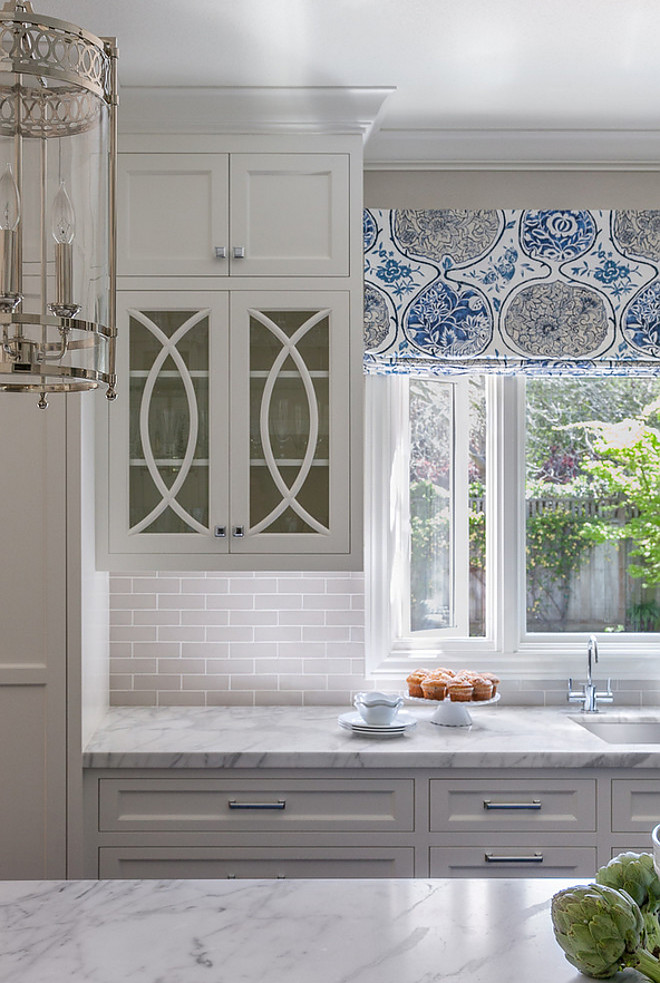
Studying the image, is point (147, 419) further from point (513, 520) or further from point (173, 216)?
point (513, 520)

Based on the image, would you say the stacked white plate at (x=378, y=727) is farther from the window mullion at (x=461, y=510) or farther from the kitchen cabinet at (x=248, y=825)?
the window mullion at (x=461, y=510)

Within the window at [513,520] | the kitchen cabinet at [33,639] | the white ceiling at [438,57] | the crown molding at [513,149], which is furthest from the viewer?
the window at [513,520]

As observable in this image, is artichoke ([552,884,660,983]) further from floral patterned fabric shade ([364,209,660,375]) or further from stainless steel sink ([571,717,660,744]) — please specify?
floral patterned fabric shade ([364,209,660,375])

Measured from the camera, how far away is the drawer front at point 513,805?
8.34 feet

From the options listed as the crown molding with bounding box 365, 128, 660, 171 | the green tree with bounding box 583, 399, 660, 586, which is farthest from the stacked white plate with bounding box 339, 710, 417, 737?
the crown molding with bounding box 365, 128, 660, 171

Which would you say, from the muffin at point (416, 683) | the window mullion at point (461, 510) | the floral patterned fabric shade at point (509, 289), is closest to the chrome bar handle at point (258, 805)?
the muffin at point (416, 683)

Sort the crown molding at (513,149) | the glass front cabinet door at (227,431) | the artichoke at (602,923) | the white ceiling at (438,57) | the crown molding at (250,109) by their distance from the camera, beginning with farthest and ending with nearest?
the crown molding at (513,149)
the glass front cabinet door at (227,431)
the crown molding at (250,109)
the white ceiling at (438,57)
the artichoke at (602,923)

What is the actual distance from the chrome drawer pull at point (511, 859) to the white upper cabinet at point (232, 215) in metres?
1.74

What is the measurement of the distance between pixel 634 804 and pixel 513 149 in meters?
2.12

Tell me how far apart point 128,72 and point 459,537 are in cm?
185

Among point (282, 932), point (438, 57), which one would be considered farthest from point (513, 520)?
point (282, 932)

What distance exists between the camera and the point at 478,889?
4.90ft

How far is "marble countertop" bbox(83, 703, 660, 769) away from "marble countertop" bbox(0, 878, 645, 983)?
100cm

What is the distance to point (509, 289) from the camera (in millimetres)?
3135
